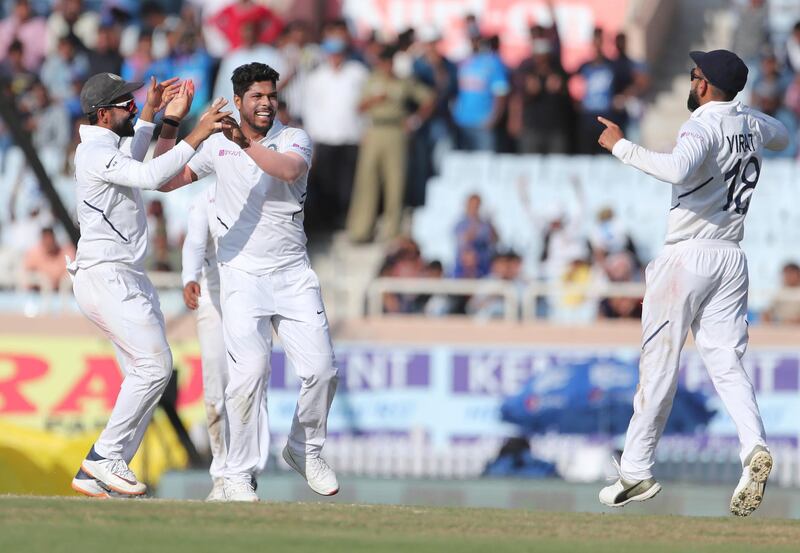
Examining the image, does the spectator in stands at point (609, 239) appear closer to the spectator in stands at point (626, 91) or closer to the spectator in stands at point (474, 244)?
the spectator in stands at point (474, 244)

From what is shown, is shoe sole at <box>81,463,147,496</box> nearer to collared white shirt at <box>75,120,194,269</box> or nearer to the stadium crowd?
collared white shirt at <box>75,120,194,269</box>

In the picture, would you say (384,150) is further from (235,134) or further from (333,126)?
(235,134)

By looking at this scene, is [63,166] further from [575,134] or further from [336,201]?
[575,134]

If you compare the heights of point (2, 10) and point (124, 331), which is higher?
point (2, 10)

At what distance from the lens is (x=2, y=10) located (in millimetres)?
20734

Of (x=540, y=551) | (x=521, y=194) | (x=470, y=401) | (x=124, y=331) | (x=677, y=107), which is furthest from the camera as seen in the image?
(x=677, y=107)

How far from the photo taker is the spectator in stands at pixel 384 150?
17.8 m

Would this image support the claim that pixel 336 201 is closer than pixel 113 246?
No

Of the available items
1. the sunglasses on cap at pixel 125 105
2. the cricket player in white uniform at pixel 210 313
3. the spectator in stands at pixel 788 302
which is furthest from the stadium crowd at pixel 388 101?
the sunglasses on cap at pixel 125 105

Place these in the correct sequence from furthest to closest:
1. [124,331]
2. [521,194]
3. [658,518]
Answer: [521,194], [124,331], [658,518]

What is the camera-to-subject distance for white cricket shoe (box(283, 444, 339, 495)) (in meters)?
9.95

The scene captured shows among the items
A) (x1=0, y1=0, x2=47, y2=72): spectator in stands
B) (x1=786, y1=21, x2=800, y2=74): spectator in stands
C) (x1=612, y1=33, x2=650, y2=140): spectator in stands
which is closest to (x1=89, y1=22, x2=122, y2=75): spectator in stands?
(x1=0, y1=0, x2=47, y2=72): spectator in stands

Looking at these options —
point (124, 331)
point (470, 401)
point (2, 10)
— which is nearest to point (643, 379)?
point (124, 331)

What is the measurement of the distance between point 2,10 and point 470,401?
27.6ft
